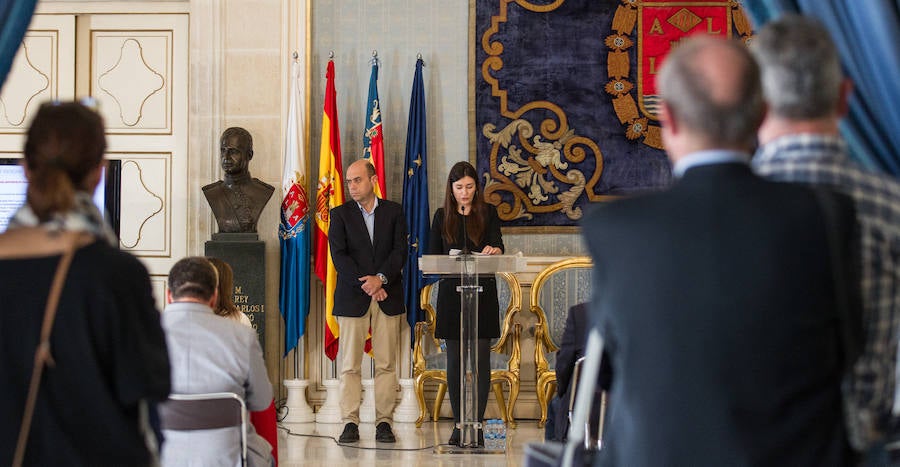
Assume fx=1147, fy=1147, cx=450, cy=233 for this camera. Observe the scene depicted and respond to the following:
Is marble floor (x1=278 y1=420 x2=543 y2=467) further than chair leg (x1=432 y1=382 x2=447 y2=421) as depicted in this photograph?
No

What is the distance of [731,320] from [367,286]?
17.8 feet

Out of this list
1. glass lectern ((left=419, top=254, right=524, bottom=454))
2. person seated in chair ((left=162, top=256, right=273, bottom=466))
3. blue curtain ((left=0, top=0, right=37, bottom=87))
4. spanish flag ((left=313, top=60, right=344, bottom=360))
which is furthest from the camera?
spanish flag ((left=313, top=60, right=344, bottom=360))

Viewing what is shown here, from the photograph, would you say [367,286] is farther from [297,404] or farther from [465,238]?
[297,404]

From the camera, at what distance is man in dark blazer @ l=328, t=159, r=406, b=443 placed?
285 inches

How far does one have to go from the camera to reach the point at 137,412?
225cm

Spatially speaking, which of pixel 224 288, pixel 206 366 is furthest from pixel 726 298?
pixel 224 288

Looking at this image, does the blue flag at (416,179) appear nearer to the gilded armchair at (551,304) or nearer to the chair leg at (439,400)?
the chair leg at (439,400)

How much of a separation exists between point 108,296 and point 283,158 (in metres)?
6.21

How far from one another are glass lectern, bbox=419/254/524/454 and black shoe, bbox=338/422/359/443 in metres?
0.60

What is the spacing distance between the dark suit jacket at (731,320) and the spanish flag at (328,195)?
625cm

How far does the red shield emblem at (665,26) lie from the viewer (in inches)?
336

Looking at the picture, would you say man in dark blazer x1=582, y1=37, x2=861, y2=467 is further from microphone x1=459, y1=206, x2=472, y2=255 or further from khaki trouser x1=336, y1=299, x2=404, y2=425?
khaki trouser x1=336, y1=299, x2=404, y2=425

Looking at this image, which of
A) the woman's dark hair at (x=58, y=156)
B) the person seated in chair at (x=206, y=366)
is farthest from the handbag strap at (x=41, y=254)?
the person seated in chair at (x=206, y=366)

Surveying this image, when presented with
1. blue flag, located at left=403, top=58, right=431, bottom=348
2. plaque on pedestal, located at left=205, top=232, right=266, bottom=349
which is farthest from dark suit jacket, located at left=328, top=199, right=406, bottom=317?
blue flag, located at left=403, top=58, right=431, bottom=348
